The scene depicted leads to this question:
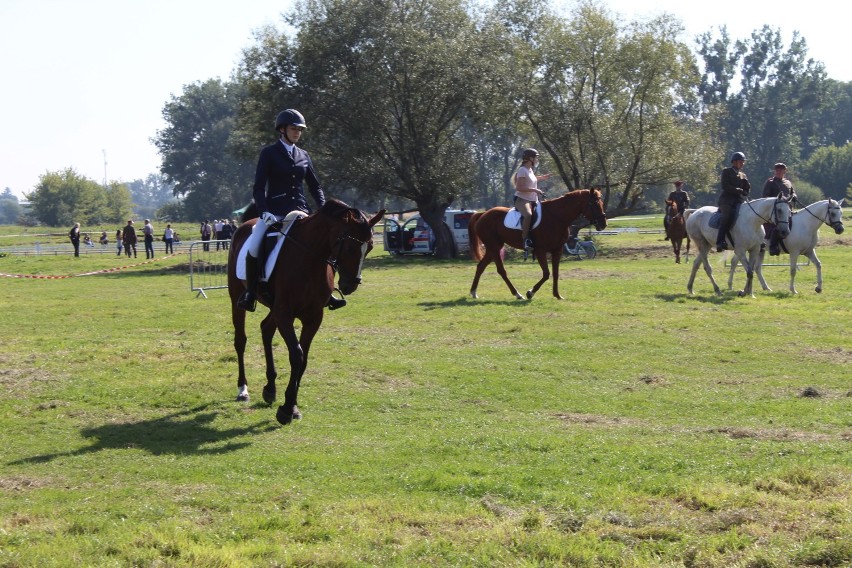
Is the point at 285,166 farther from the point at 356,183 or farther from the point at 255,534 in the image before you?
the point at 356,183

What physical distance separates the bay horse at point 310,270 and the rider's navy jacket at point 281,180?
624 mm

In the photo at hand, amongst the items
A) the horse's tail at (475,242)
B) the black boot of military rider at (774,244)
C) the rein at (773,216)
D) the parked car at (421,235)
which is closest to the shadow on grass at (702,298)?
the black boot of military rider at (774,244)

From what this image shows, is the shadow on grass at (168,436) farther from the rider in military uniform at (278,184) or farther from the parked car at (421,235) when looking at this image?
the parked car at (421,235)

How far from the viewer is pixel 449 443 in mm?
9562

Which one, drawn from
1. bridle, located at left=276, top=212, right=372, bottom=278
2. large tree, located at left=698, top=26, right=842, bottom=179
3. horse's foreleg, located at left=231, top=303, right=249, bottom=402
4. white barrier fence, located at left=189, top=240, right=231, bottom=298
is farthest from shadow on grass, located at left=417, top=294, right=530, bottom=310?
large tree, located at left=698, top=26, right=842, bottom=179

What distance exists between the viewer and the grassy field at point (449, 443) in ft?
21.9

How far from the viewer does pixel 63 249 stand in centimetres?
6494

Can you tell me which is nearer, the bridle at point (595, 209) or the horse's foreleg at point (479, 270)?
the bridle at point (595, 209)

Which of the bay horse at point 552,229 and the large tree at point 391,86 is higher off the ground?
the large tree at point 391,86

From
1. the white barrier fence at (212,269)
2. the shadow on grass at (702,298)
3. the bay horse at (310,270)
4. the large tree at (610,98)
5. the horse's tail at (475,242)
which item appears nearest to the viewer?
the bay horse at (310,270)

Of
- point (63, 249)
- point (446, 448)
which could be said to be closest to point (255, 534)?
point (446, 448)

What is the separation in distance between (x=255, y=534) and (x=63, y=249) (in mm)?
62524

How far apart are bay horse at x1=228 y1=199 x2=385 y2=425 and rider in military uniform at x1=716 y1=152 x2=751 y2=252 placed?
13.8 metres

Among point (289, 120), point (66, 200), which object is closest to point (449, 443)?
point (289, 120)
